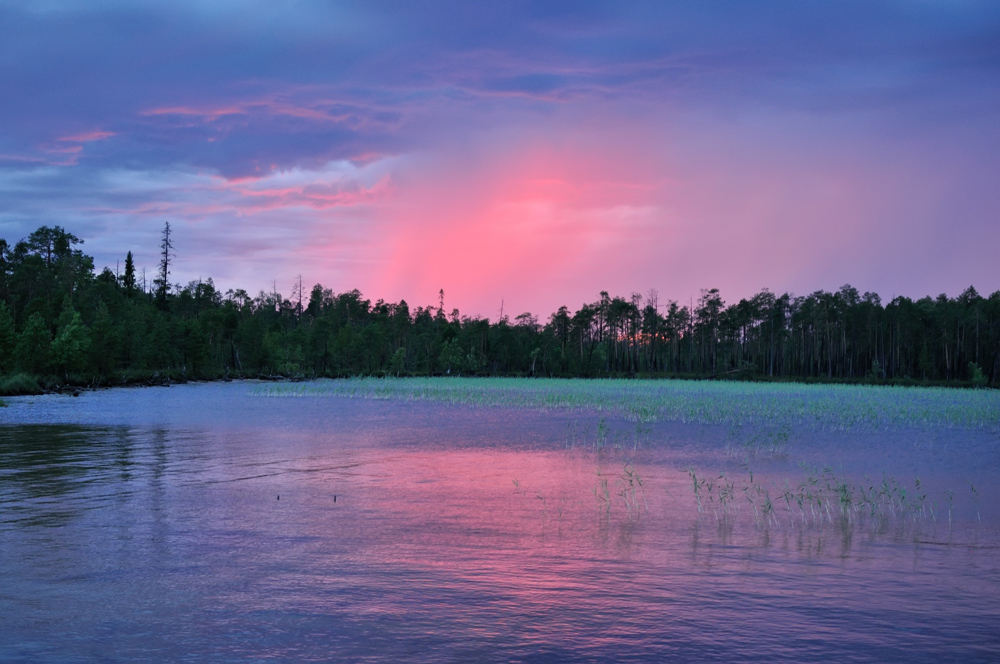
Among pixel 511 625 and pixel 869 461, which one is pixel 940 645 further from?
pixel 869 461

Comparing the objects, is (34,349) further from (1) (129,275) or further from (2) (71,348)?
(1) (129,275)

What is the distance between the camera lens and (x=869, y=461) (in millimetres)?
20844

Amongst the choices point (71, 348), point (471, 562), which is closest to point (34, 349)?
point (71, 348)

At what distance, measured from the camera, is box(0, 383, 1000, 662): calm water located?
7098mm

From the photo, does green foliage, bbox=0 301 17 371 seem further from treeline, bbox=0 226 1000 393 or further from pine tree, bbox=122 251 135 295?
pine tree, bbox=122 251 135 295

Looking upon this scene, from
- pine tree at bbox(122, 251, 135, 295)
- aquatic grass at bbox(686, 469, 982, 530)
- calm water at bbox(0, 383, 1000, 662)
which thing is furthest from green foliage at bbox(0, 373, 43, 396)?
pine tree at bbox(122, 251, 135, 295)

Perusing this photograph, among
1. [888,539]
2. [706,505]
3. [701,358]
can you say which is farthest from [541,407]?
[701,358]

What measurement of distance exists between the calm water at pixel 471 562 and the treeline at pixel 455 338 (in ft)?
170

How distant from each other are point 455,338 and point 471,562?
124580mm

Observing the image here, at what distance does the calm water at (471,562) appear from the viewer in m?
7.10

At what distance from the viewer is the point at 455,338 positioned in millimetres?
134250

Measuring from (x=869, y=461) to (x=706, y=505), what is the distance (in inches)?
372

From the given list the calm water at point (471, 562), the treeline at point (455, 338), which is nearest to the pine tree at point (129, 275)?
the treeline at point (455, 338)

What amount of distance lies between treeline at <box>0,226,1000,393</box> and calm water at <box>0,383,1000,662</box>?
51876 millimetres
